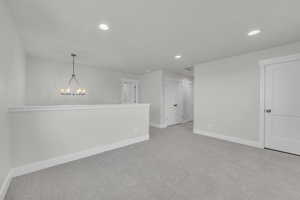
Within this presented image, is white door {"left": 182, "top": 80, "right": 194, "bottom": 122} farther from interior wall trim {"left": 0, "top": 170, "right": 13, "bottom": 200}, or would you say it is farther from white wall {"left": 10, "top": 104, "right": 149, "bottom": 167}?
interior wall trim {"left": 0, "top": 170, "right": 13, "bottom": 200}

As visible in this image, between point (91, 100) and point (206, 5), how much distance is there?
4758 mm

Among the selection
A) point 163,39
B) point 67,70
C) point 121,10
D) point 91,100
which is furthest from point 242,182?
point 67,70

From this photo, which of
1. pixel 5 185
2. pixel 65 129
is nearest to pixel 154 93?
pixel 65 129

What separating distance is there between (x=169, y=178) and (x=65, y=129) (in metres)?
2.13

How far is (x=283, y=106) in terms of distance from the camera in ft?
9.79

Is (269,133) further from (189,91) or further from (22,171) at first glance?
(22,171)

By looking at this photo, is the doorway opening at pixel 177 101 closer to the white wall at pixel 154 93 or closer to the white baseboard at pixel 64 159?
the white wall at pixel 154 93

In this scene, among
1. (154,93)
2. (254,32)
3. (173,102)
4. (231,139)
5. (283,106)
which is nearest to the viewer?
(254,32)

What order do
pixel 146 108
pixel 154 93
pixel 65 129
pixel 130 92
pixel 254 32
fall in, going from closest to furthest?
1. pixel 254 32
2. pixel 65 129
3. pixel 146 108
4. pixel 154 93
5. pixel 130 92

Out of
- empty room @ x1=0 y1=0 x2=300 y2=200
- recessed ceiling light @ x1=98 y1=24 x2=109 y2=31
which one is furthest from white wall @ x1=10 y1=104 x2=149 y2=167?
recessed ceiling light @ x1=98 y1=24 x2=109 y2=31

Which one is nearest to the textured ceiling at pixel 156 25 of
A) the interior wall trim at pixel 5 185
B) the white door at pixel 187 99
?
the interior wall trim at pixel 5 185

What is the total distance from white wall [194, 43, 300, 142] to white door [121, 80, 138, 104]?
3.07 meters

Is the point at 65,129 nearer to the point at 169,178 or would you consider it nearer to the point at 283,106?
the point at 169,178

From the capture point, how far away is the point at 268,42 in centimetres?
281
